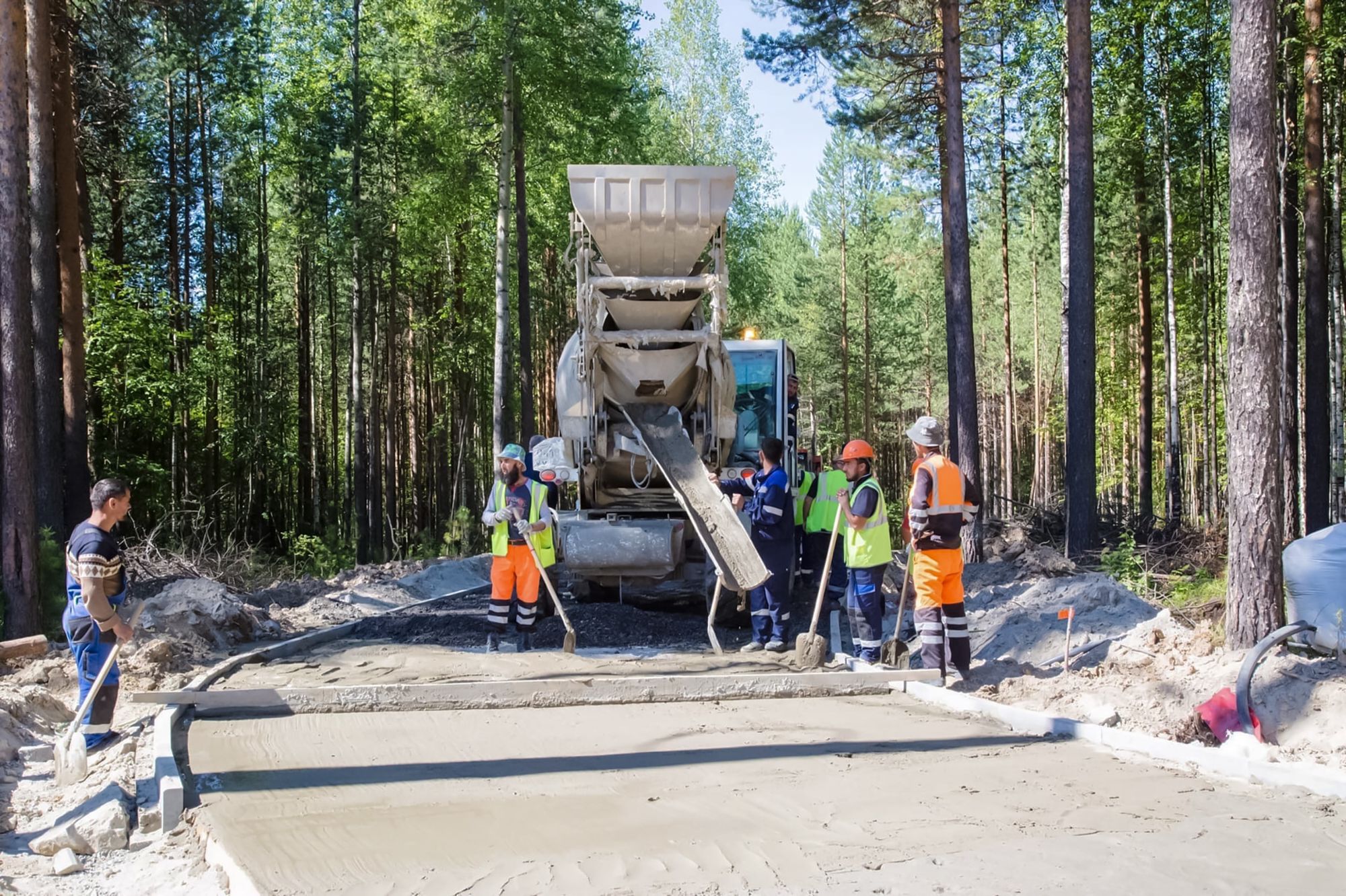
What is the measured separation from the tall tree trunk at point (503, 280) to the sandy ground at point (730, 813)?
1508 cm

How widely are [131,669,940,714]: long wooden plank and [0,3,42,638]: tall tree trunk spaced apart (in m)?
4.19

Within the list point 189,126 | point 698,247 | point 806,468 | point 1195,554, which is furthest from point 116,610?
point 189,126

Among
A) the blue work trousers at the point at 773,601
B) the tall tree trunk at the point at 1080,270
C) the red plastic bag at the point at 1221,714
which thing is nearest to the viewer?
the red plastic bag at the point at 1221,714

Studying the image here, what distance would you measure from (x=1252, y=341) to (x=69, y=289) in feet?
42.8

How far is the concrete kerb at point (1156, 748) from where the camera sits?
506cm

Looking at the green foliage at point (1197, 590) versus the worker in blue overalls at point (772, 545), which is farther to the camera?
the green foliage at point (1197, 590)

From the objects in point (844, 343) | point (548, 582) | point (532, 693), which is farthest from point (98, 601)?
point (844, 343)

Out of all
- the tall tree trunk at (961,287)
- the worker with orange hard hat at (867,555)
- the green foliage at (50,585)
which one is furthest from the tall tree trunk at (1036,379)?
the green foliage at (50,585)

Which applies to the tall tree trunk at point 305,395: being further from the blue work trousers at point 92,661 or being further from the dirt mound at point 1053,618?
the blue work trousers at point 92,661

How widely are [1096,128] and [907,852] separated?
22183mm

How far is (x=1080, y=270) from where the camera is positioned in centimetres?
1376

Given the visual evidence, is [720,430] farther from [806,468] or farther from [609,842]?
[609,842]

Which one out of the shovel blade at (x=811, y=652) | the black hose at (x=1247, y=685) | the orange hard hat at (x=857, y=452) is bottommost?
the shovel blade at (x=811, y=652)

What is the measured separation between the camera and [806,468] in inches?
580
